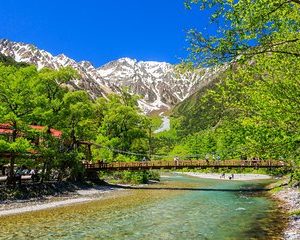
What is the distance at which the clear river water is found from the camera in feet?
74.8

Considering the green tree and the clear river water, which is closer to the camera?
the clear river water

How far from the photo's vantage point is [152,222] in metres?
27.6

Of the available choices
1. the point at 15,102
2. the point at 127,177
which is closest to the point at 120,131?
the point at 127,177

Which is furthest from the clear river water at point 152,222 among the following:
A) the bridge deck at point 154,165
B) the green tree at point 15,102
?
the bridge deck at point 154,165

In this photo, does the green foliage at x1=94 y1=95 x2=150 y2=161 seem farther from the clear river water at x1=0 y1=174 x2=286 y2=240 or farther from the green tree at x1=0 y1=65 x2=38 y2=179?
the clear river water at x1=0 y1=174 x2=286 y2=240

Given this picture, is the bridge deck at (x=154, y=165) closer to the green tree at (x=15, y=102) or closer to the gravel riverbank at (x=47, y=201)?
the gravel riverbank at (x=47, y=201)

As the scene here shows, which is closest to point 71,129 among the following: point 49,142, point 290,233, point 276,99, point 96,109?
point 49,142

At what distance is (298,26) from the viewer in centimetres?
1260

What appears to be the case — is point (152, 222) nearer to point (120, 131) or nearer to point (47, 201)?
point (47, 201)

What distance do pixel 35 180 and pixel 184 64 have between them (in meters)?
37.7

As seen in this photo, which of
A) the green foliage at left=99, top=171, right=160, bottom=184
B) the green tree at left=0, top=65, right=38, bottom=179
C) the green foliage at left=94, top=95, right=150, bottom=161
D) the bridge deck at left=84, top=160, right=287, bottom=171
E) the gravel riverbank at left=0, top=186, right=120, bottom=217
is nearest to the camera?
the gravel riverbank at left=0, top=186, right=120, bottom=217

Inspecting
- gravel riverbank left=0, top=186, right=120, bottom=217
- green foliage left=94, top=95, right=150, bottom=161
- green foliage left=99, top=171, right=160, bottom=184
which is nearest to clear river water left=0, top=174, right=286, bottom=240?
gravel riverbank left=0, top=186, right=120, bottom=217

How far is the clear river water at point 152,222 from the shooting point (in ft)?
74.8

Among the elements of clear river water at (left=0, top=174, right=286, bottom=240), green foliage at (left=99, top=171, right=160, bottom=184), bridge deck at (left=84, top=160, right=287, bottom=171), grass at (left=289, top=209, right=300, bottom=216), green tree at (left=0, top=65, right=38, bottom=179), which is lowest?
clear river water at (left=0, top=174, right=286, bottom=240)
